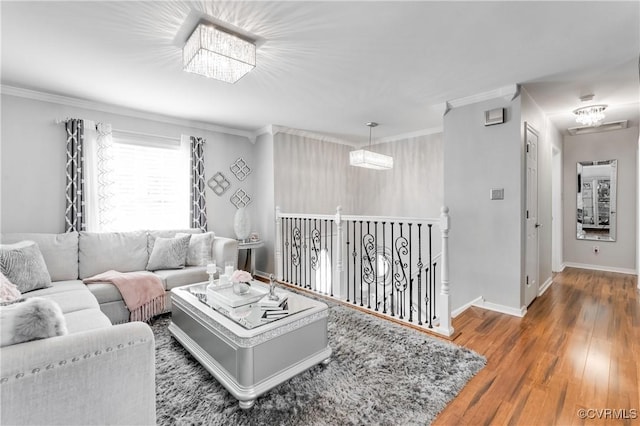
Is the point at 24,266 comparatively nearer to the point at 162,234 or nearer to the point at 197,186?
the point at 162,234

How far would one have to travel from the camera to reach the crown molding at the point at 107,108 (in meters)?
3.22

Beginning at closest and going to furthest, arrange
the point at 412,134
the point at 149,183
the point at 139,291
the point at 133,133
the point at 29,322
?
the point at 29,322 < the point at 139,291 < the point at 133,133 < the point at 149,183 < the point at 412,134

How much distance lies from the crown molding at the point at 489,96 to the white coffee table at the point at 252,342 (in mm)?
2941

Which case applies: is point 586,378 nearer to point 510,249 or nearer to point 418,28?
point 510,249

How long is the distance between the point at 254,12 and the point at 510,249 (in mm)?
3292

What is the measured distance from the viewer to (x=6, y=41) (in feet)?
7.44

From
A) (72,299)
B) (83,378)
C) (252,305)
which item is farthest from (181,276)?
(83,378)

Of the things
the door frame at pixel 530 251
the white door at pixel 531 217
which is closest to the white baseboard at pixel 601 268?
the door frame at pixel 530 251

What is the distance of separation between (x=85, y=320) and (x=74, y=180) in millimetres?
2215

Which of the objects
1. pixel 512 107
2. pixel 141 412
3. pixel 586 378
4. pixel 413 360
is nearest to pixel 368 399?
pixel 413 360

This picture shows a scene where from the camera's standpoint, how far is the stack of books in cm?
202

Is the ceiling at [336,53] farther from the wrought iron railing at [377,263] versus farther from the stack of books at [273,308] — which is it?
the stack of books at [273,308]

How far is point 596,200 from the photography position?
5.27 meters

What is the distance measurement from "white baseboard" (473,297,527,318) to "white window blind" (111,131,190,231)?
13.4ft
